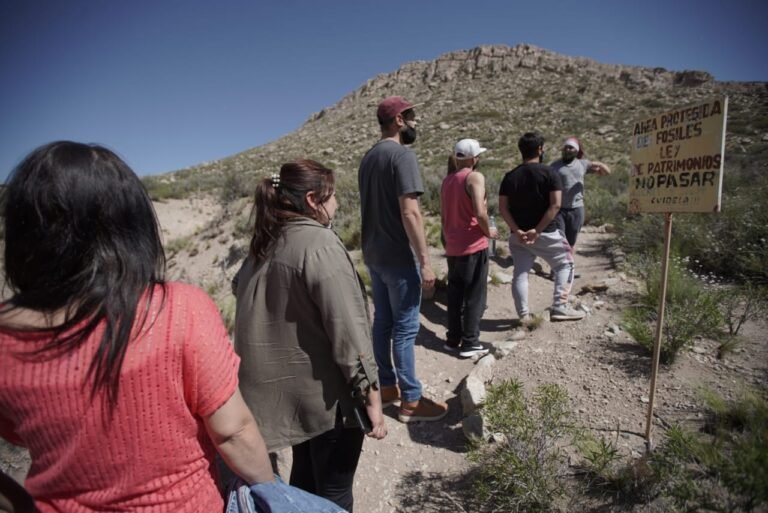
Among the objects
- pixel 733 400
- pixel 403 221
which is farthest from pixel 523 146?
pixel 733 400

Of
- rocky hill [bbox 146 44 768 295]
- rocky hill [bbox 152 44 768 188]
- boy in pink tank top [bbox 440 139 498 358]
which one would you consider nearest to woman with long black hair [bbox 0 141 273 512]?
boy in pink tank top [bbox 440 139 498 358]

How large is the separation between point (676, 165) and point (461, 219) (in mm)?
1648

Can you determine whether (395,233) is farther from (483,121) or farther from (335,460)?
(483,121)

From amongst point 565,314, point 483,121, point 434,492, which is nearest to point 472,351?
point 565,314

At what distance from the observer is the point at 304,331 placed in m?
1.54

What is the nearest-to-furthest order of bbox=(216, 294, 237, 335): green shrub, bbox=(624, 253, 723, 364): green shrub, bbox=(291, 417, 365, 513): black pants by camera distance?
bbox=(291, 417, 365, 513): black pants, bbox=(624, 253, 723, 364): green shrub, bbox=(216, 294, 237, 335): green shrub

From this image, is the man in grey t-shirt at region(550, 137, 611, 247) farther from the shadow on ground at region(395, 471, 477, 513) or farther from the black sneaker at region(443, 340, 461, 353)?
the shadow on ground at region(395, 471, 477, 513)

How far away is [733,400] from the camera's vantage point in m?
2.39

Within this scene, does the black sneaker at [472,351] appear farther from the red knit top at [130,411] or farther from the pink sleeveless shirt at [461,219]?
the red knit top at [130,411]

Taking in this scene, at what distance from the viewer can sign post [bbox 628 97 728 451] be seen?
194cm

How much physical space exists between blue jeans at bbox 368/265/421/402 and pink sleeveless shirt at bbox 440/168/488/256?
Result: 99 cm

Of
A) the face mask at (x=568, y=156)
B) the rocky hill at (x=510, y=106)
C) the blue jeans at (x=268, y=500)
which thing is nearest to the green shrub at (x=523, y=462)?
the blue jeans at (x=268, y=500)

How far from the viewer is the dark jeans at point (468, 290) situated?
11.8ft

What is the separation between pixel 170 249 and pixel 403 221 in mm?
9890
